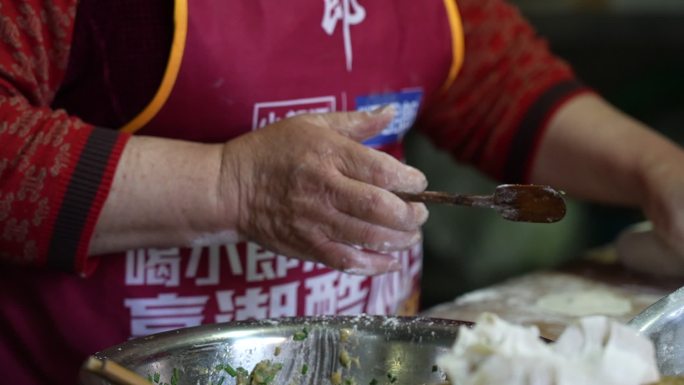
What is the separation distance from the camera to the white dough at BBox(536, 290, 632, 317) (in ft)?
4.22

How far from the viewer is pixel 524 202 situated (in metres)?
0.84

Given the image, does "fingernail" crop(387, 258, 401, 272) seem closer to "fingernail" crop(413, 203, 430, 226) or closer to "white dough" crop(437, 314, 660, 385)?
"fingernail" crop(413, 203, 430, 226)

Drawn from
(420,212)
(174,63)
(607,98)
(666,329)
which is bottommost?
(607,98)

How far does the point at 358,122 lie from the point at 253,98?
0.57 ft

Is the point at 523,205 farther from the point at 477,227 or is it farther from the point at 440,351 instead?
Answer: the point at 477,227

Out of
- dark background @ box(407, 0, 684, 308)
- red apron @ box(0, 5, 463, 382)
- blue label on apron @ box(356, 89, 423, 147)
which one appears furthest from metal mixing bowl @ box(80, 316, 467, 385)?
dark background @ box(407, 0, 684, 308)

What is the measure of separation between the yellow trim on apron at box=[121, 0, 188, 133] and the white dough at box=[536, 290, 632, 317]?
0.59 metres

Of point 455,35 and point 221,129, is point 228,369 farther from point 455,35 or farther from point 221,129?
point 455,35

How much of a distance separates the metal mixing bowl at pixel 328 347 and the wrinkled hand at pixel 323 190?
12cm

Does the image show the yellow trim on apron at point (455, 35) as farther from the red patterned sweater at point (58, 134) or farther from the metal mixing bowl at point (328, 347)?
the metal mixing bowl at point (328, 347)

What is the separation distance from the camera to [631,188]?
4.70 ft

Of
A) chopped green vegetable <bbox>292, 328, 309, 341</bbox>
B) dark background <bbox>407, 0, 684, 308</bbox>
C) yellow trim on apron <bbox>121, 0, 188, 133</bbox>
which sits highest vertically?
yellow trim on apron <bbox>121, 0, 188, 133</bbox>

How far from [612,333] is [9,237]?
1.98 feet

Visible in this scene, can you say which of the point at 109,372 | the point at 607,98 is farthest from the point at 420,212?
the point at 607,98
